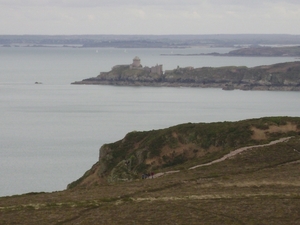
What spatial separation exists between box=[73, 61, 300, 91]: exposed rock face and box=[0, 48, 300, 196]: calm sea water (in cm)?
803

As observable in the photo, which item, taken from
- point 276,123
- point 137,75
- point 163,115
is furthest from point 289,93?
point 276,123

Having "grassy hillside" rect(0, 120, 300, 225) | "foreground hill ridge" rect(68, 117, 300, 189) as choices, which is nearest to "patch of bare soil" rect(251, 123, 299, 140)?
"foreground hill ridge" rect(68, 117, 300, 189)

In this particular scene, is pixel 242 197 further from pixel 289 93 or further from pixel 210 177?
pixel 289 93

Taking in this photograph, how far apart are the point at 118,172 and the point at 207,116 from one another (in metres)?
78.3

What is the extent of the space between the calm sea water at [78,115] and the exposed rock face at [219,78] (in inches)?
316

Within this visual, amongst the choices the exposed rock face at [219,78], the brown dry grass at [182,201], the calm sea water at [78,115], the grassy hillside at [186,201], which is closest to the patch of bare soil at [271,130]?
the grassy hillside at [186,201]

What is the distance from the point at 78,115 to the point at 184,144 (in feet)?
248

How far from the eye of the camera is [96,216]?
76.1 ft

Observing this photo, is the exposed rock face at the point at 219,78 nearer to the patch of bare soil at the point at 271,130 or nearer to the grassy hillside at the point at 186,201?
the patch of bare soil at the point at 271,130

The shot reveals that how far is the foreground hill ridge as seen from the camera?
41719 millimetres

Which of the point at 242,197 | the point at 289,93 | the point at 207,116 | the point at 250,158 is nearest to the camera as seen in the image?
the point at 242,197

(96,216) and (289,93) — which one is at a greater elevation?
(96,216)

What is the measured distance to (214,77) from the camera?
617 ft

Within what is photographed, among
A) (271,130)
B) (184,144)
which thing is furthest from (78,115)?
(271,130)
